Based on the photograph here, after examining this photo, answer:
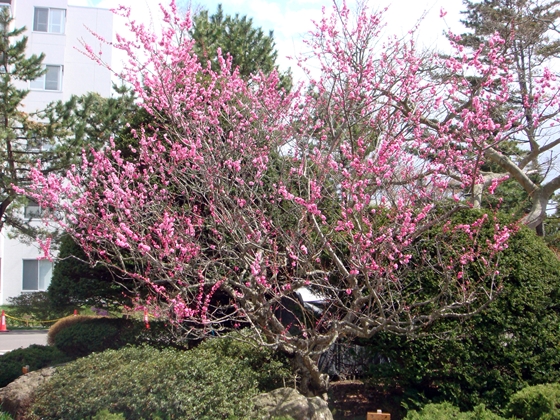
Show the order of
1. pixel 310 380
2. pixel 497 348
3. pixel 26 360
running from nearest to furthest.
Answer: pixel 497 348
pixel 310 380
pixel 26 360

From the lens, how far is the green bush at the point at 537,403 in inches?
185

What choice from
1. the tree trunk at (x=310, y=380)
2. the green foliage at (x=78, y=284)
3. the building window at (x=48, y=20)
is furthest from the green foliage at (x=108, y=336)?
the building window at (x=48, y=20)

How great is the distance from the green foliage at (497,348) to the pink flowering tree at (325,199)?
0.72 feet

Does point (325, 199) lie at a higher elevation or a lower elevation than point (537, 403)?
higher

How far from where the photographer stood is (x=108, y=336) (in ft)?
26.0

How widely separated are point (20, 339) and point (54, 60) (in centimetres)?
1308

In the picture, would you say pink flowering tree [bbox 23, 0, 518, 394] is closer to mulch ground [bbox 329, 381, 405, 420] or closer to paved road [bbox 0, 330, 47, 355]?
mulch ground [bbox 329, 381, 405, 420]

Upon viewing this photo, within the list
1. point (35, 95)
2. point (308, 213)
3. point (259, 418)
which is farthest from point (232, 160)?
point (35, 95)

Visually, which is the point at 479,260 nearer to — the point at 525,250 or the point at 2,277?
the point at 525,250

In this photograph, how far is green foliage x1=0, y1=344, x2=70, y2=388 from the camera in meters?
7.81

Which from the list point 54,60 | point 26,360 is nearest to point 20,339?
point 26,360

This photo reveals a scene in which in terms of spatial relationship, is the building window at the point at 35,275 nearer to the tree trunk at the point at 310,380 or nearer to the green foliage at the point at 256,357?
the green foliage at the point at 256,357

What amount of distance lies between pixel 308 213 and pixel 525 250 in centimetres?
240

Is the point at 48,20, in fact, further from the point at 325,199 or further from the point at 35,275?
the point at 325,199
